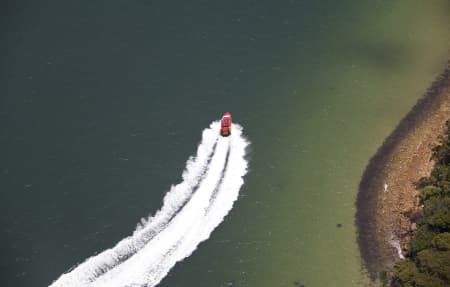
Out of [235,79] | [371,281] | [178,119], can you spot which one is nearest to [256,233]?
[371,281]

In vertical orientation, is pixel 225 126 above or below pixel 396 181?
above

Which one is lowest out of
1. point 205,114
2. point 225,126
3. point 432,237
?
point 432,237

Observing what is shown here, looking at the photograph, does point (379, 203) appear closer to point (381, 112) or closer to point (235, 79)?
point (381, 112)

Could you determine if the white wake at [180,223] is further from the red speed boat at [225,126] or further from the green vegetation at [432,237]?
the green vegetation at [432,237]

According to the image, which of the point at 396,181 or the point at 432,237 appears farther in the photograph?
the point at 396,181

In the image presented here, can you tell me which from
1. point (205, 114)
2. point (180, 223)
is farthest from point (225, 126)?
point (180, 223)

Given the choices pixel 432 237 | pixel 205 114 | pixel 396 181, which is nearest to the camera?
pixel 432 237

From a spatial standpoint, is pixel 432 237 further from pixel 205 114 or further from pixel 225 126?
pixel 205 114
